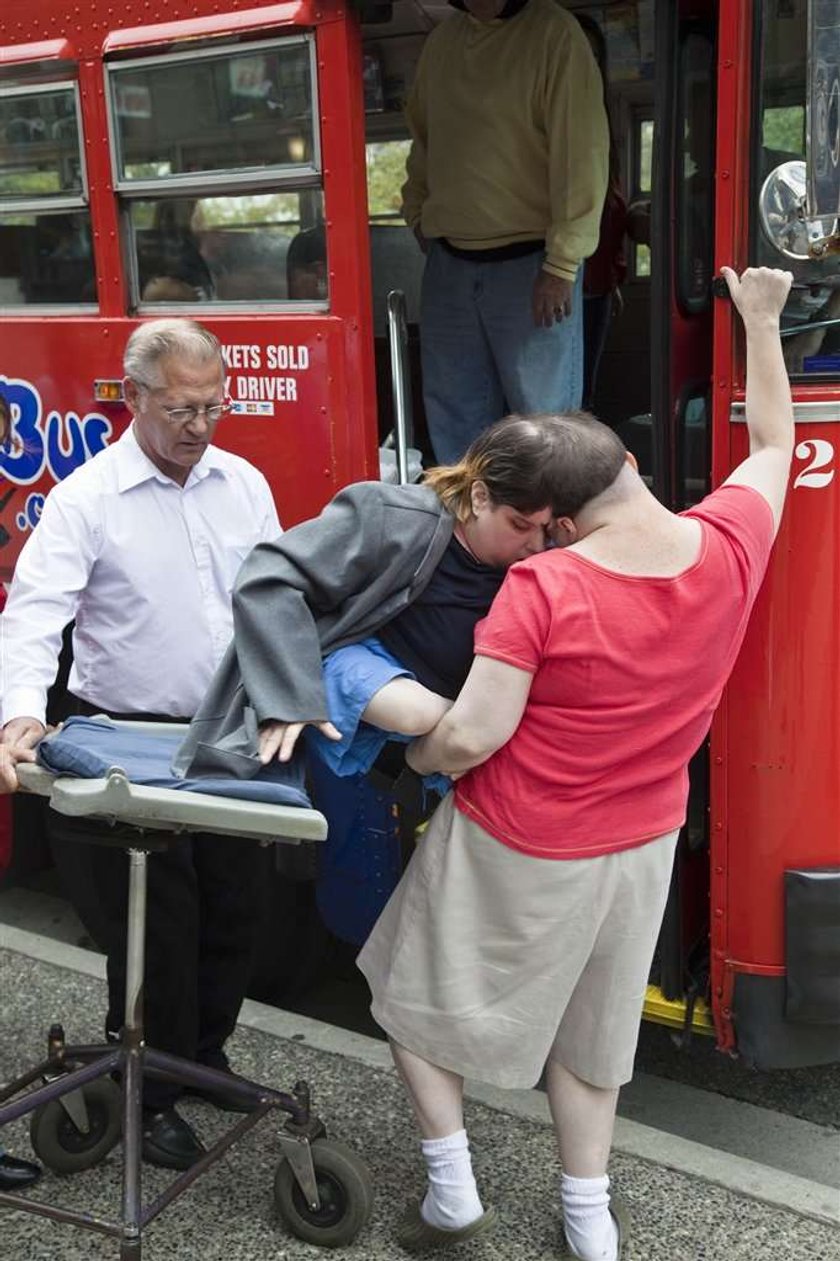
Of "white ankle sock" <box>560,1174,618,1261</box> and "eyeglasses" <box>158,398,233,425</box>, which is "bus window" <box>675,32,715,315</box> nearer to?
"eyeglasses" <box>158,398,233,425</box>

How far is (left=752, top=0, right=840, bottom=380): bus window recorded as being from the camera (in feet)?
9.47

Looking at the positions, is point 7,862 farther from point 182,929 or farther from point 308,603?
point 308,603

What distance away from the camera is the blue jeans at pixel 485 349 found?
150 inches

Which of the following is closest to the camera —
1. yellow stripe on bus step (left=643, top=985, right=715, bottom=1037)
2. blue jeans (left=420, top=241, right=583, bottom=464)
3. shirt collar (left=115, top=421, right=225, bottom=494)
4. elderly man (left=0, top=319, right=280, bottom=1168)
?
elderly man (left=0, top=319, right=280, bottom=1168)

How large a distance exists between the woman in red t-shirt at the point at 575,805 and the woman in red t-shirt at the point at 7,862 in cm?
83

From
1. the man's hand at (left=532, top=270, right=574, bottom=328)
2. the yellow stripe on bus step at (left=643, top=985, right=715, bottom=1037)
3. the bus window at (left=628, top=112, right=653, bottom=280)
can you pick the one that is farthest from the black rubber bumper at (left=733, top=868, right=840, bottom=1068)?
the bus window at (left=628, top=112, right=653, bottom=280)

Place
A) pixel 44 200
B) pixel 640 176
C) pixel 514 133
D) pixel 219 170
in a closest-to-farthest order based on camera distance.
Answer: pixel 219 170 → pixel 514 133 → pixel 44 200 → pixel 640 176

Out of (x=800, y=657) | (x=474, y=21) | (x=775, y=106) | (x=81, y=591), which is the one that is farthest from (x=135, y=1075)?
(x=474, y=21)

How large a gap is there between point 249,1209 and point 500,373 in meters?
2.09

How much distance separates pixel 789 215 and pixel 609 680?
1.02 meters

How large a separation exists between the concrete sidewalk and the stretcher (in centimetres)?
9

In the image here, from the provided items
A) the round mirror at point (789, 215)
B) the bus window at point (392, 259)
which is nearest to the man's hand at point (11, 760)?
the round mirror at point (789, 215)

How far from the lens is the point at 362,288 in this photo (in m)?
3.45

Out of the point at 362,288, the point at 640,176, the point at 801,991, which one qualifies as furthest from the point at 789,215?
the point at 640,176
